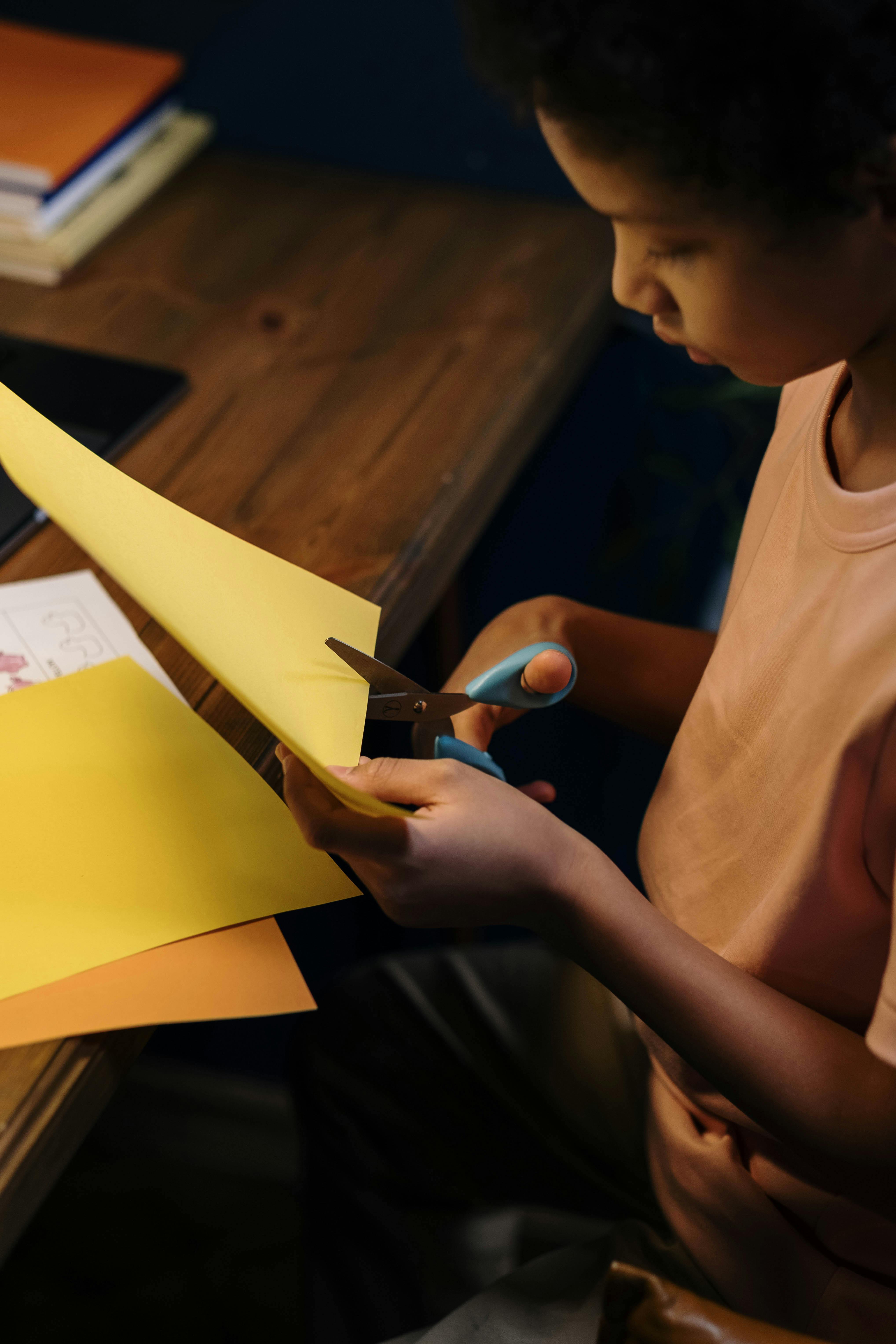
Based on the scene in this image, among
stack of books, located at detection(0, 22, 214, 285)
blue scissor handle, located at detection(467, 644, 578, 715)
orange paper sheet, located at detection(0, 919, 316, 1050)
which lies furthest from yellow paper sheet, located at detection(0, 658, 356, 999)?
stack of books, located at detection(0, 22, 214, 285)

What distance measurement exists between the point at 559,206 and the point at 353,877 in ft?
2.40

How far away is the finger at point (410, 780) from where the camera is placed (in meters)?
0.52

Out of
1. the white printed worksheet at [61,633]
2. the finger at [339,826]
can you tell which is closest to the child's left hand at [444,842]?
the finger at [339,826]

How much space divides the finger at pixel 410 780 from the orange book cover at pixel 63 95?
2.61 ft

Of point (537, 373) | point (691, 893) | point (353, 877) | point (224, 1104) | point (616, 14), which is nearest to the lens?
point (616, 14)

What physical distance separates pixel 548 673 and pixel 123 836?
24cm

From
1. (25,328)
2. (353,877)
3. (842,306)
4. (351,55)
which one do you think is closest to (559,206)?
(351,55)

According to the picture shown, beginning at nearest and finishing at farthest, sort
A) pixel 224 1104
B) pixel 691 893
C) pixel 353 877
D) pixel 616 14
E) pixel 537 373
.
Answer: pixel 616 14, pixel 691 893, pixel 537 373, pixel 353 877, pixel 224 1104

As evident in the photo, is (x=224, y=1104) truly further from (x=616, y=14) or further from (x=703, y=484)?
(x=616, y=14)

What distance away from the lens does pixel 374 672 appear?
Result: 1.99 ft

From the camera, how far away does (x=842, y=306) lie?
1.54 ft

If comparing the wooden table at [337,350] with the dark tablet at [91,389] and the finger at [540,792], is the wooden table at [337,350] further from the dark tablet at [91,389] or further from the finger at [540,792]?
the finger at [540,792]

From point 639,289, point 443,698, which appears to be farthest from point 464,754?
point 639,289

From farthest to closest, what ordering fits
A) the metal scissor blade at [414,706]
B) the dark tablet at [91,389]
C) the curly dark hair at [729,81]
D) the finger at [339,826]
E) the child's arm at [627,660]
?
the dark tablet at [91,389], the child's arm at [627,660], the metal scissor blade at [414,706], the finger at [339,826], the curly dark hair at [729,81]
